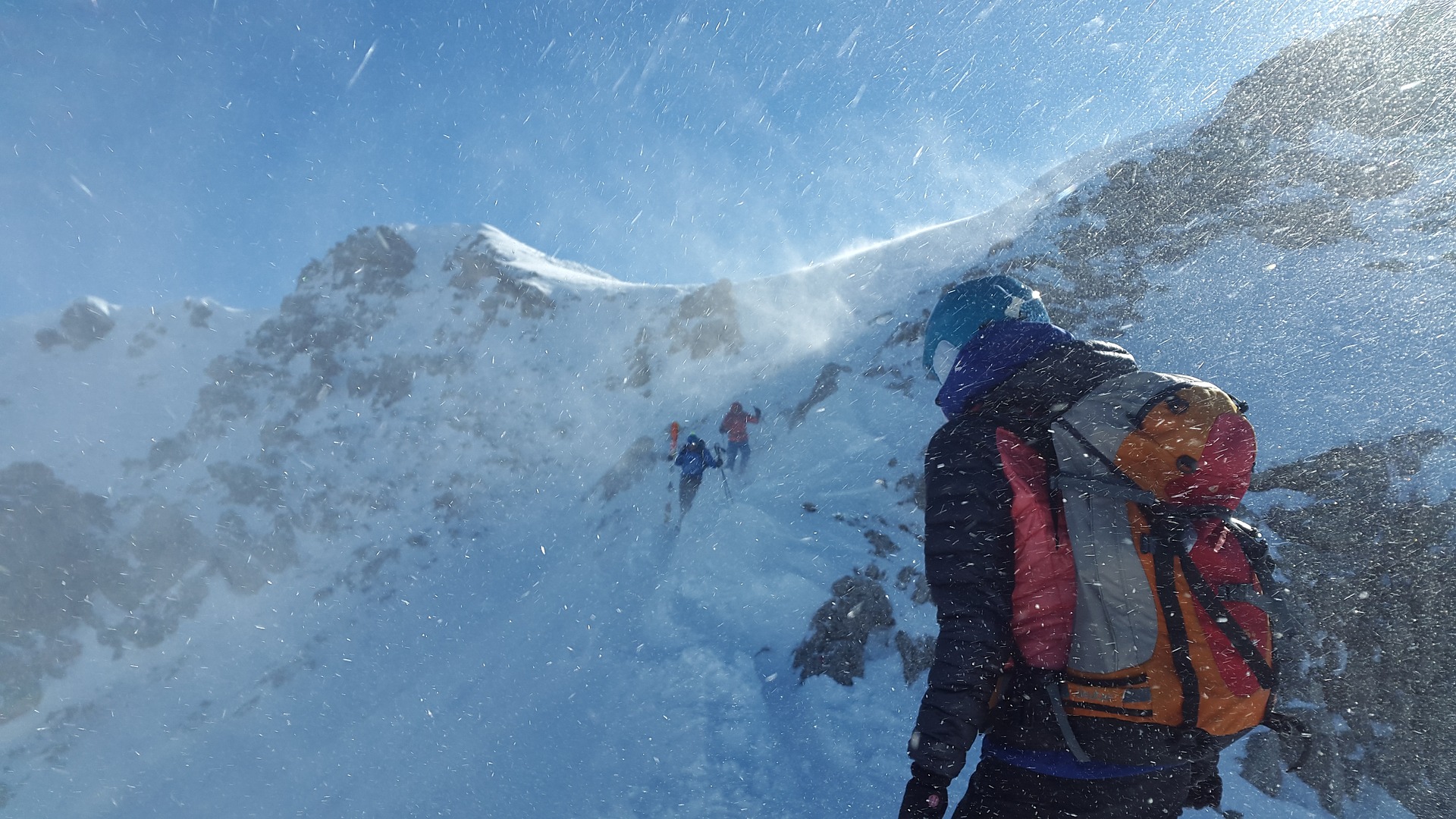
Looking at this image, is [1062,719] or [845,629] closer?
[1062,719]

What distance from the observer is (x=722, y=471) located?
15.2 meters

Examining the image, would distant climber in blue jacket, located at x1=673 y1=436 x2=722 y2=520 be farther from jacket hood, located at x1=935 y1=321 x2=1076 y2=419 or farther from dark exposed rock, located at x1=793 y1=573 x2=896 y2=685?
jacket hood, located at x1=935 y1=321 x2=1076 y2=419

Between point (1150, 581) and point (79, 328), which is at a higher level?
point (79, 328)

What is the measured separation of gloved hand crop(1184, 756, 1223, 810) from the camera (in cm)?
180

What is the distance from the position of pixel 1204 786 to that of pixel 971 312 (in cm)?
168

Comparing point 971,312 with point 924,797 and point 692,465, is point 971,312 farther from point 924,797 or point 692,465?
point 692,465

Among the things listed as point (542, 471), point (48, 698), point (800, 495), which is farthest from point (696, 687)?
point (48, 698)

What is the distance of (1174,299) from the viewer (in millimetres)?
11352

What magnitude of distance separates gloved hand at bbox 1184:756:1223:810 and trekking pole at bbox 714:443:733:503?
11.1m

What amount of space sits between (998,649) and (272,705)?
24826mm

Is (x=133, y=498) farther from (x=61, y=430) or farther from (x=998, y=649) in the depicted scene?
(x=998, y=649)

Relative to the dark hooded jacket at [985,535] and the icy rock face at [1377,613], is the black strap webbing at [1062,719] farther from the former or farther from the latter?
the icy rock face at [1377,613]

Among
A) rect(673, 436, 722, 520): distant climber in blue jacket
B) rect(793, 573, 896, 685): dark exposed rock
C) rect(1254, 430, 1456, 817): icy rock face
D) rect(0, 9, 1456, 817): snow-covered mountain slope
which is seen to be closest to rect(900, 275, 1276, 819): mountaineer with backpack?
rect(1254, 430, 1456, 817): icy rock face

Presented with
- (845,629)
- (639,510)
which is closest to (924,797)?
(845,629)
